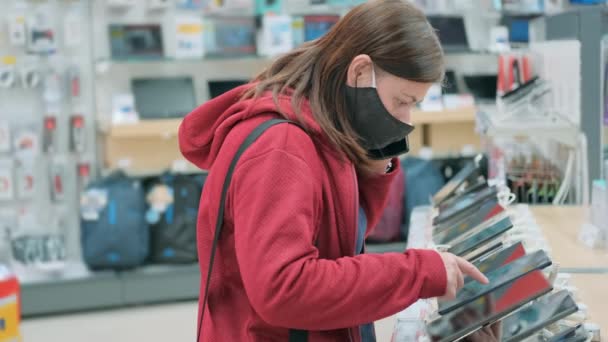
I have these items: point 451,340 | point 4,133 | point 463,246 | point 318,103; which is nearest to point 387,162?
point 318,103

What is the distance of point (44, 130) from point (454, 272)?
4269mm

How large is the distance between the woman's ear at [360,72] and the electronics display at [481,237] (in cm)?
78

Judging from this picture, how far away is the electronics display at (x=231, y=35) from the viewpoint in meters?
5.45

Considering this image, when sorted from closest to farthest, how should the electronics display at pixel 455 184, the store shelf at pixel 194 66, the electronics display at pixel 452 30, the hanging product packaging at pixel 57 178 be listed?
the electronics display at pixel 455 184, the hanging product packaging at pixel 57 178, the store shelf at pixel 194 66, the electronics display at pixel 452 30

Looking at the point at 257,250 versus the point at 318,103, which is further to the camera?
the point at 318,103

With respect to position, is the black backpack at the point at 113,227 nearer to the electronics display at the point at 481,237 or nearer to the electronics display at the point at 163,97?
the electronics display at the point at 163,97

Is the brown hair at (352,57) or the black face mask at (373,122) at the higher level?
the brown hair at (352,57)

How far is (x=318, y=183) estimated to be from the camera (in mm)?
1429

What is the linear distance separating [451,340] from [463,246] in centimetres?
73

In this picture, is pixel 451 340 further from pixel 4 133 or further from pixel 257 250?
pixel 4 133

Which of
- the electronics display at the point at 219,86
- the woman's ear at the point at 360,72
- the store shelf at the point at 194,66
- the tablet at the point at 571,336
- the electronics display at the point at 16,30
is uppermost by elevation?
the woman's ear at the point at 360,72

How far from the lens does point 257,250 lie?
53.4 inches

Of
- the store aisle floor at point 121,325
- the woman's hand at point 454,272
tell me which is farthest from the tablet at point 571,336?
the store aisle floor at point 121,325

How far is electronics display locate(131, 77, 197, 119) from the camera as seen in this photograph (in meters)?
5.29
